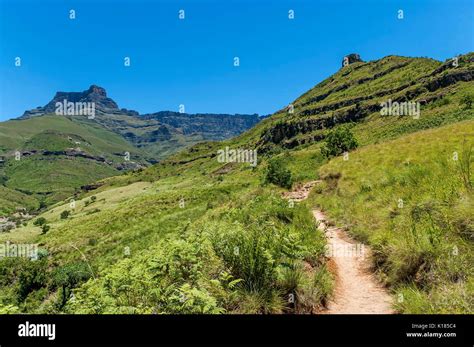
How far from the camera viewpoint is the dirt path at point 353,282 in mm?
8008

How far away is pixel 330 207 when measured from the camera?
20.5m

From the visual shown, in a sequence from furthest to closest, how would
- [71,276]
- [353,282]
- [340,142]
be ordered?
[340,142]
[71,276]
[353,282]

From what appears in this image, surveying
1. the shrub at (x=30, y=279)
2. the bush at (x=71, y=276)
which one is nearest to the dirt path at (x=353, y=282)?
the bush at (x=71, y=276)

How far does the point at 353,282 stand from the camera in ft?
32.3

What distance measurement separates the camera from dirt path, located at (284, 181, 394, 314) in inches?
315

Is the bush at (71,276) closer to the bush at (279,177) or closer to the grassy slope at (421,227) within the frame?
the bush at (279,177)

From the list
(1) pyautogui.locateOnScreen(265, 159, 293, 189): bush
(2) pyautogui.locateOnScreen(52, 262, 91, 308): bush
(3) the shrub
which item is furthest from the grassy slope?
(3) the shrub

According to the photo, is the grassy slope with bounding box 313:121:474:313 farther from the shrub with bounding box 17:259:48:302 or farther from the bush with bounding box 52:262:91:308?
the shrub with bounding box 17:259:48:302

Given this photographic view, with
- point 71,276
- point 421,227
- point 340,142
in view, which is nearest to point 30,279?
point 71,276

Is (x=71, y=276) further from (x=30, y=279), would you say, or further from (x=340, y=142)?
(x=340, y=142)

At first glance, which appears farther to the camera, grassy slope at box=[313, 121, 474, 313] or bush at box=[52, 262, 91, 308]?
bush at box=[52, 262, 91, 308]

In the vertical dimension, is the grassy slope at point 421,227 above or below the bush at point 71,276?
above

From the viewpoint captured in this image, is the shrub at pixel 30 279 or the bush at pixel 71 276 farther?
the shrub at pixel 30 279
